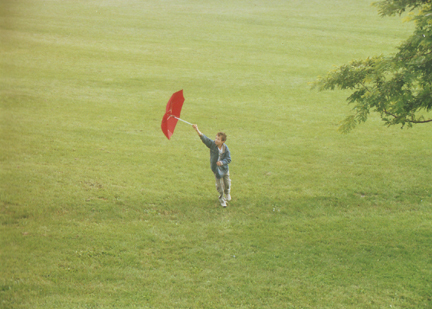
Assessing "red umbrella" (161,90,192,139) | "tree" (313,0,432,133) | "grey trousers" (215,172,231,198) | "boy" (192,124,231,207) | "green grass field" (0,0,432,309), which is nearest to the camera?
"green grass field" (0,0,432,309)

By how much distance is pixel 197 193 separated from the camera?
12.4 metres

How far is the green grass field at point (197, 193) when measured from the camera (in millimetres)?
8281

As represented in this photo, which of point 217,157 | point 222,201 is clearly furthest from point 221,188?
point 217,157

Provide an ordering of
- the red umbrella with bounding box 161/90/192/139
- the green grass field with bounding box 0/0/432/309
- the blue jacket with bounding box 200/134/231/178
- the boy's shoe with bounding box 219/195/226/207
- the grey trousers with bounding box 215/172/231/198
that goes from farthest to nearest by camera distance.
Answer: the boy's shoe with bounding box 219/195/226/207 → the grey trousers with bounding box 215/172/231/198 → the blue jacket with bounding box 200/134/231/178 → the red umbrella with bounding box 161/90/192/139 → the green grass field with bounding box 0/0/432/309

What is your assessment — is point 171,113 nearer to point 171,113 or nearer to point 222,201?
point 171,113

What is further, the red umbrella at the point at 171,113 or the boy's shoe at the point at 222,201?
the boy's shoe at the point at 222,201

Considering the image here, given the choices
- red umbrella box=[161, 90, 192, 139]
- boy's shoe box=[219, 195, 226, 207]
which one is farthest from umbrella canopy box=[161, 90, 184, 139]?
boy's shoe box=[219, 195, 226, 207]

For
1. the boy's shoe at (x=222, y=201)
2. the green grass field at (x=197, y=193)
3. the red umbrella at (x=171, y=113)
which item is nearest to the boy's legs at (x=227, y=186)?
the boy's shoe at (x=222, y=201)

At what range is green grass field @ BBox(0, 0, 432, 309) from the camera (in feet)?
27.2

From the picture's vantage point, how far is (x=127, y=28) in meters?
38.3

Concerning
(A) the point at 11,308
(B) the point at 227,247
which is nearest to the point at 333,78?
(B) the point at 227,247

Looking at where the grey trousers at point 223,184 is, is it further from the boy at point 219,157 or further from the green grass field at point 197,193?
the green grass field at point 197,193

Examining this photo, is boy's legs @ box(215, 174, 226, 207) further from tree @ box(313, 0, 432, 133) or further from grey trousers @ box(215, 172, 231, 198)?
tree @ box(313, 0, 432, 133)

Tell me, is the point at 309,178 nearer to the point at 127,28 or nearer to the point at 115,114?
the point at 115,114
